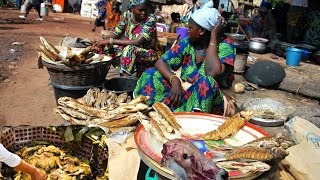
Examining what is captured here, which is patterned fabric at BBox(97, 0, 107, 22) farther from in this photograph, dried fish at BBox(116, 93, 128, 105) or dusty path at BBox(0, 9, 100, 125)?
dried fish at BBox(116, 93, 128, 105)

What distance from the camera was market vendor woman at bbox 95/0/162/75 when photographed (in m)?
4.88

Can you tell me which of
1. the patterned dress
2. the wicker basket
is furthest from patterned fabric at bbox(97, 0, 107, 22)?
the patterned dress

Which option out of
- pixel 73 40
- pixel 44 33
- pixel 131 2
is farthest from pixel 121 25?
pixel 44 33

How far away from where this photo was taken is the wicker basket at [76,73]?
3786mm

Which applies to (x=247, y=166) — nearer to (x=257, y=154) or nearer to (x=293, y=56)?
(x=257, y=154)

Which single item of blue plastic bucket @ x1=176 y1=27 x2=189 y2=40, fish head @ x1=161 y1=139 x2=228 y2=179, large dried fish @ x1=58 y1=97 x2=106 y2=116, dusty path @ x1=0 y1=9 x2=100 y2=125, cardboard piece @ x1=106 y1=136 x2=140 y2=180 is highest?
blue plastic bucket @ x1=176 y1=27 x2=189 y2=40

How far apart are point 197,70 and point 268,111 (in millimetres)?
1451

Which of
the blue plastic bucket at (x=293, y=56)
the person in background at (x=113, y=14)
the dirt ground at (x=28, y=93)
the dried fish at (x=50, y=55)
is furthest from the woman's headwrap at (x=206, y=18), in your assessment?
the person in background at (x=113, y=14)

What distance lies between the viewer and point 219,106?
3.31 metres

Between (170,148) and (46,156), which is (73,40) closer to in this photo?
(46,156)

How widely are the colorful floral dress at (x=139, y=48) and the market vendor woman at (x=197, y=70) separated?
4.04ft

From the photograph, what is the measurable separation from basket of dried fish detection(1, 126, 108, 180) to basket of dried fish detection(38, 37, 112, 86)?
1249 mm

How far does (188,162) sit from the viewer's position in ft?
4.40

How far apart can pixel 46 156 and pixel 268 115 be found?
9.58ft
